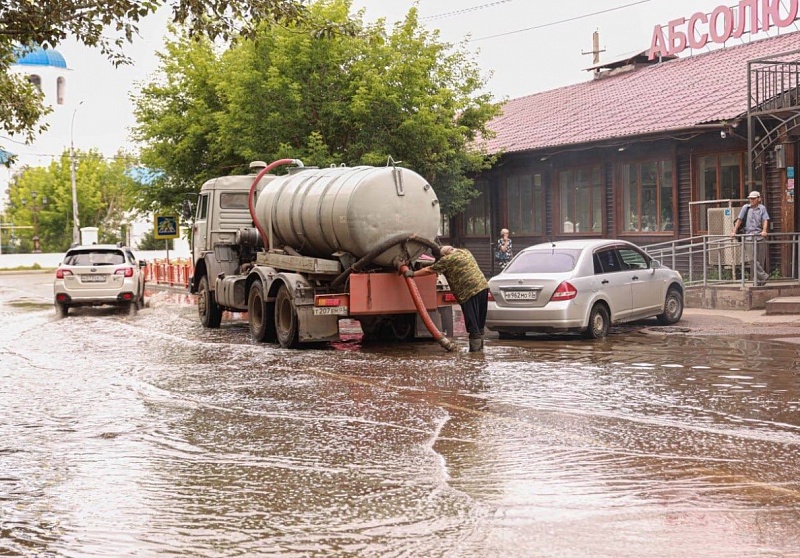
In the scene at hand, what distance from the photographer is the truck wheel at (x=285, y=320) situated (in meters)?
15.6

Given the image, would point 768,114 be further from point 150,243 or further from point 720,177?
point 150,243

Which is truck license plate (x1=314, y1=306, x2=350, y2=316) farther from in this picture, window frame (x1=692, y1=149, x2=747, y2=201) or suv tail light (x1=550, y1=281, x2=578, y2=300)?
window frame (x1=692, y1=149, x2=747, y2=201)

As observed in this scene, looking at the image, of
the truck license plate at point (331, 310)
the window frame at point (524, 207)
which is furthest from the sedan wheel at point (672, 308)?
the window frame at point (524, 207)

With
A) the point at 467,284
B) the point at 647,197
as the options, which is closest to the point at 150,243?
the point at 647,197

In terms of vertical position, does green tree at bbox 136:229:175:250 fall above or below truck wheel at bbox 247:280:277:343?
above

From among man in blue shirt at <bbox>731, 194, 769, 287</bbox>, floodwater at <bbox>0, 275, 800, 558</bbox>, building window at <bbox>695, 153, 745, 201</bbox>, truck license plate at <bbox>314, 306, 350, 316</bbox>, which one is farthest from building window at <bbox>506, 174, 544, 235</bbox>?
floodwater at <bbox>0, 275, 800, 558</bbox>

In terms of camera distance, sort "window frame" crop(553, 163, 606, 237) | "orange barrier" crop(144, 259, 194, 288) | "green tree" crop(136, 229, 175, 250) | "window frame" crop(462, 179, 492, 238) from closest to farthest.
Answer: "window frame" crop(553, 163, 606, 237)
"window frame" crop(462, 179, 492, 238)
"orange barrier" crop(144, 259, 194, 288)
"green tree" crop(136, 229, 175, 250)

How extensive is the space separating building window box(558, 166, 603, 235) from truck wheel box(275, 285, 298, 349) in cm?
1377

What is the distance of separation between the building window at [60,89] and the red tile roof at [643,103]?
6332cm

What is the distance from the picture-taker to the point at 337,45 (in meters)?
24.9

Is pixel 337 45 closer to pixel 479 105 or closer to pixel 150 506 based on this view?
pixel 479 105

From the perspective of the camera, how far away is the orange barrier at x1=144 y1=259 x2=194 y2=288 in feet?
124

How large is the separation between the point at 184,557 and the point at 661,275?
1345 cm

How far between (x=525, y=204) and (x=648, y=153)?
6150 millimetres
